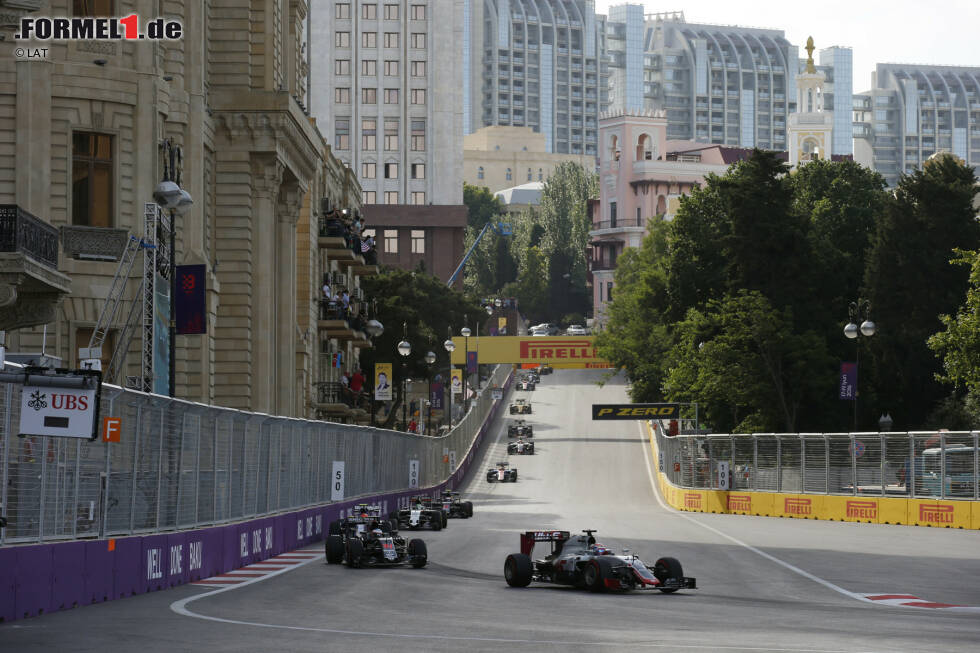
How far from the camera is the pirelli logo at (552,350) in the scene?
126m

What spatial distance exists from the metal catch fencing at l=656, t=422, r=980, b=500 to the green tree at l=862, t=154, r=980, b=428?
478 inches

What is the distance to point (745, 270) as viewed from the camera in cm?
7744

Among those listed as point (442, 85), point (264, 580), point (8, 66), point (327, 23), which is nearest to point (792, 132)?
point (442, 85)

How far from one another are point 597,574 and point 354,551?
6.96 m

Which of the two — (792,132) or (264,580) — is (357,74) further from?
(264,580)

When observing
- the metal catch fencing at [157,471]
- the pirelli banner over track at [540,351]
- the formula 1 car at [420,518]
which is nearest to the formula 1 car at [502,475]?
the pirelli banner over track at [540,351]

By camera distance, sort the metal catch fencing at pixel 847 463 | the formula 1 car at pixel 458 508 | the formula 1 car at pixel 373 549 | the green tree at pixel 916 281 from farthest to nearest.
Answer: the green tree at pixel 916 281
the formula 1 car at pixel 458 508
the metal catch fencing at pixel 847 463
the formula 1 car at pixel 373 549

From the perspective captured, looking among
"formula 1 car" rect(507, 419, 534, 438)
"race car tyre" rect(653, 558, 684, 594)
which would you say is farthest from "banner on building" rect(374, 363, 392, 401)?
"race car tyre" rect(653, 558, 684, 594)

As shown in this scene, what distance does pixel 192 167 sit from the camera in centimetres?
4541

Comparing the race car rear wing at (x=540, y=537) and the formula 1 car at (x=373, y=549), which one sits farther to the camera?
the formula 1 car at (x=373, y=549)

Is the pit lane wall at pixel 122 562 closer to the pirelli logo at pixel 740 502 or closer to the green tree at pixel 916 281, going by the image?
the pirelli logo at pixel 740 502

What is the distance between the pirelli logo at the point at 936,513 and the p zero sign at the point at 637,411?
53.8 m

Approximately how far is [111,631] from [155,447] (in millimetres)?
7237

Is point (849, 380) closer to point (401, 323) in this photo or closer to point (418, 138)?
point (401, 323)
